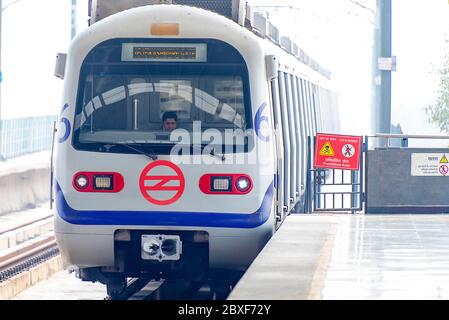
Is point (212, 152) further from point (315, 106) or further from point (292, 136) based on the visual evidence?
point (315, 106)

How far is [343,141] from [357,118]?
3508 inches

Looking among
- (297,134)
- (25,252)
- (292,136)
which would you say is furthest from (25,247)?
(292,136)

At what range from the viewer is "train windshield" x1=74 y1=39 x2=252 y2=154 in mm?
12938

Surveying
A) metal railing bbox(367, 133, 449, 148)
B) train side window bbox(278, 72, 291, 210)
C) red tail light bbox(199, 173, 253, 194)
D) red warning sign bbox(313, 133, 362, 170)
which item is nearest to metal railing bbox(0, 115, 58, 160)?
Answer: metal railing bbox(367, 133, 449, 148)

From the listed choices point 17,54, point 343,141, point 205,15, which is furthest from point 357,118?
point 205,15

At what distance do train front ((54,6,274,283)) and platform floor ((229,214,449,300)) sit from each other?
64 cm

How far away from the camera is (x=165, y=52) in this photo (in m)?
13.1

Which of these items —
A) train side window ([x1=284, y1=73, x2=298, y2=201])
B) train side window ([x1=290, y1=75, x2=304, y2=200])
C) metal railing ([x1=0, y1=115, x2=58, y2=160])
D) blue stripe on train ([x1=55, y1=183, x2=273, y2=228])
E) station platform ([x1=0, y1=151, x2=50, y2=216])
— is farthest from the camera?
metal railing ([x1=0, y1=115, x2=58, y2=160])

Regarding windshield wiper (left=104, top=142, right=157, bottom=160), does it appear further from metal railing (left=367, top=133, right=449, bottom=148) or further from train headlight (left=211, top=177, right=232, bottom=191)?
metal railing (left=367, top=133, right=449, bottom=148)

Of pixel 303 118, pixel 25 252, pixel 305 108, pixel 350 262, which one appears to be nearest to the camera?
pixel 350 262

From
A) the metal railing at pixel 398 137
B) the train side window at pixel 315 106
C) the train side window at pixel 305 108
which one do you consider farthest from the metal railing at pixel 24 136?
the train side window at pixel 305 108

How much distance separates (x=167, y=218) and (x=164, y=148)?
65 cm

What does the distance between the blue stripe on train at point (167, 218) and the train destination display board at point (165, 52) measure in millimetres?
1486

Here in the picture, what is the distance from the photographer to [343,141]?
19875mm
